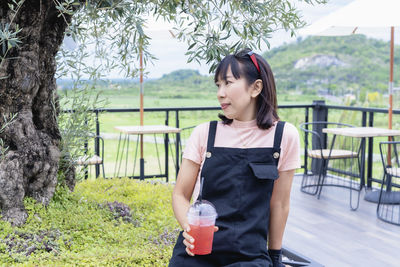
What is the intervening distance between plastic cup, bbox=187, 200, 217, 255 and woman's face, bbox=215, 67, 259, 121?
0.37m

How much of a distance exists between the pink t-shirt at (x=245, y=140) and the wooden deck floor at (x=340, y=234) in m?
2.05

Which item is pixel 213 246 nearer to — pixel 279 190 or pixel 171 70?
pixel 279 190

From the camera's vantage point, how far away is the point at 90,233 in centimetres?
264

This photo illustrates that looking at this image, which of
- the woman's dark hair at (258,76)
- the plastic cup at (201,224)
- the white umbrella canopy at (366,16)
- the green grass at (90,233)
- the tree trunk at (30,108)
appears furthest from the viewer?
the white umbrella canopy at (366,16)


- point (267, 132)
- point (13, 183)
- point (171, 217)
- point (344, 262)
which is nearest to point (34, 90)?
point (13, 183)

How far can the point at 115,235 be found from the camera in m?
2.63

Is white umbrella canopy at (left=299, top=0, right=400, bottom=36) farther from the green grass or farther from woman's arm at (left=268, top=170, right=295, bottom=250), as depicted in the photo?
woman's arm at (left=268, top=170, right=295, bottom=250)

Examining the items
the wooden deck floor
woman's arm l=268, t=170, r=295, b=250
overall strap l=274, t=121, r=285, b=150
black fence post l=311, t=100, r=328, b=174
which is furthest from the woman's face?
black fence post l=311, t=100, r=328, b=174

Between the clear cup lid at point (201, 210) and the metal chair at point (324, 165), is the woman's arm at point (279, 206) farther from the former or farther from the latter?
the metal chair at point (324, 165)

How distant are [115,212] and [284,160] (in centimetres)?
168

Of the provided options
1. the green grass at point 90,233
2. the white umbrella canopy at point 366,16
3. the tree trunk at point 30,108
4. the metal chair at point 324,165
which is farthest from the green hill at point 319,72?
the tree trunk at point 30,108

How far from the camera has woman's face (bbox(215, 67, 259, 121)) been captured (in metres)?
1.61

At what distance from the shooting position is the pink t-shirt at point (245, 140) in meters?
1.63

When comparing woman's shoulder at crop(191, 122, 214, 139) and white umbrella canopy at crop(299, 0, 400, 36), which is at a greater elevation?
white umbrella canopy at crop(299, 0, 400, 36)
